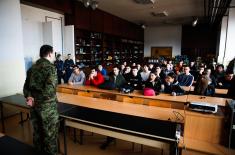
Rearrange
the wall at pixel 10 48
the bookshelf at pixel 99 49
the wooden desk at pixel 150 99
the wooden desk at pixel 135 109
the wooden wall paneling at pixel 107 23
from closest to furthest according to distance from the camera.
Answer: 1. the wooden desk at pixel 135 109
2. the wooden desk at pixel 150 99
3. the wall at pixel 10 48
4. the bookshelf at pixel 99 49
5. the wooden wall paneling at pixel 107 23

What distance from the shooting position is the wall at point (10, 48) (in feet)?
14.1

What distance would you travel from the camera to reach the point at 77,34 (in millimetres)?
7441

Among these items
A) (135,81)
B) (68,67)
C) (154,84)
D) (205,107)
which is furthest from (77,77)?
(205,107)

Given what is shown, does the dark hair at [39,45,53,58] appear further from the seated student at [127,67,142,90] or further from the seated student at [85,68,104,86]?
the seated student at [127,67,142,90]

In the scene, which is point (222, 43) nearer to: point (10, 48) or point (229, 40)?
point (229, 40)

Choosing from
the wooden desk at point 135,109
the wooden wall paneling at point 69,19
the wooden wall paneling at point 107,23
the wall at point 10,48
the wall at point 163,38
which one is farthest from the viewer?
the wall at point 163,38

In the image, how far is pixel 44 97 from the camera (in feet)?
7.43

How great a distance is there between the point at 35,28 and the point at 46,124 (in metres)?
4.77

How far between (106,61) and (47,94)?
7.40m

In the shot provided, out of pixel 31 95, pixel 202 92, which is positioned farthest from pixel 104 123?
pixel 202 92

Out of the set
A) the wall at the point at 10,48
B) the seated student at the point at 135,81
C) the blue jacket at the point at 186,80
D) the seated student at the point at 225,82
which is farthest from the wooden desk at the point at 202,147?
the wall at the point at 10,48

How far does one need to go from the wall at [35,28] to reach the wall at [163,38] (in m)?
9.23

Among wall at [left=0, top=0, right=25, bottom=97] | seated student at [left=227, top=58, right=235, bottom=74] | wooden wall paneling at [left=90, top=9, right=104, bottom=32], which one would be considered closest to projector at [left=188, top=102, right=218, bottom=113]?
wall at [left=0, top=0, right=25, bottom=97]

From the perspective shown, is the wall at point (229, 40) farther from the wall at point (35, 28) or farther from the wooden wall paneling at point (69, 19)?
the wall at point (35, 28)
